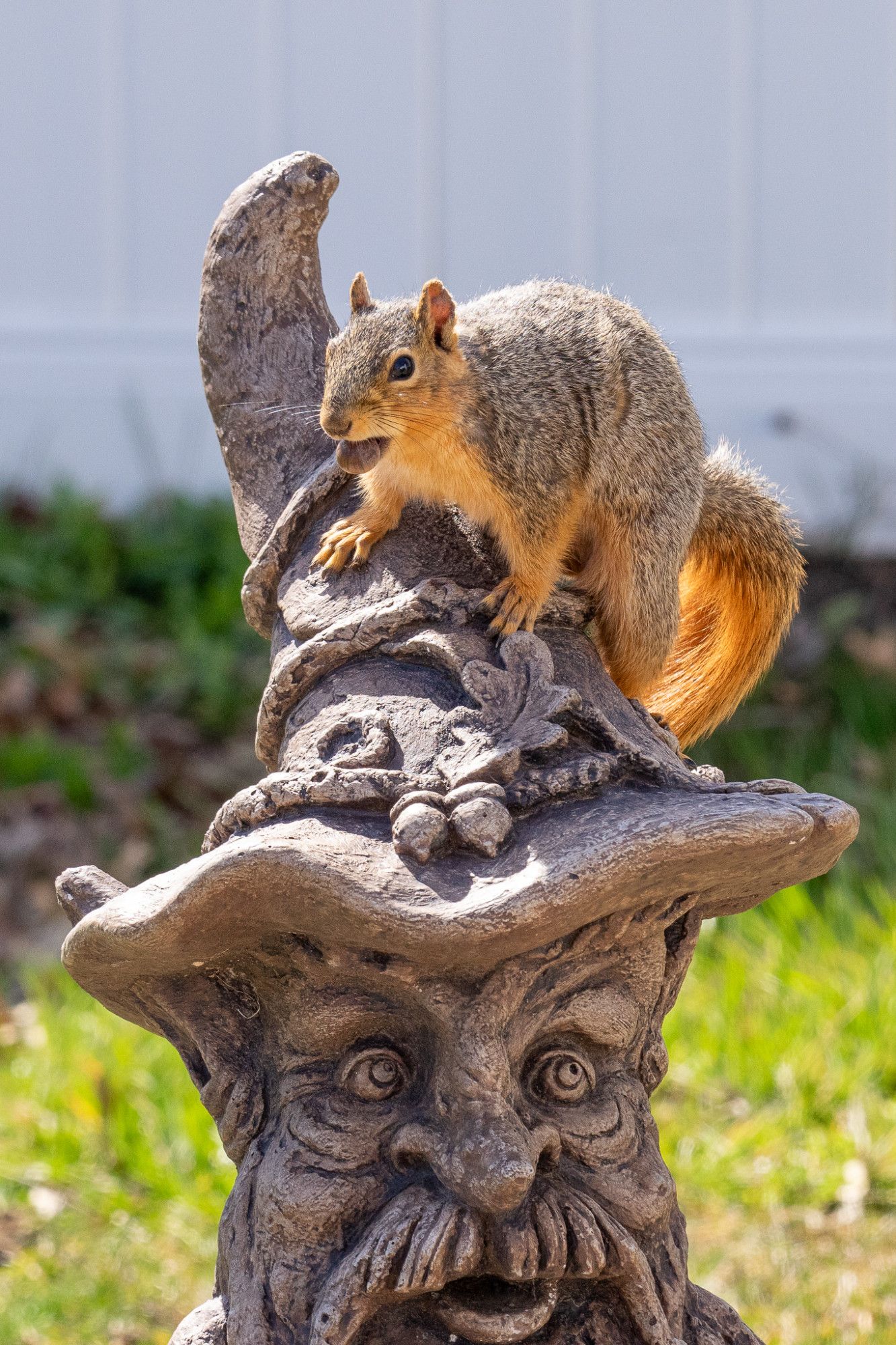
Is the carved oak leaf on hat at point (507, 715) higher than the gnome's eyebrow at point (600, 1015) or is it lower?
higher

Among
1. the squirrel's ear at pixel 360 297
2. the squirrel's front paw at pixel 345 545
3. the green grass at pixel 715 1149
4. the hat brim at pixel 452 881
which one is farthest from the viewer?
the green grass at pixel 715 1149

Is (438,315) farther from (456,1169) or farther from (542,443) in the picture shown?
(456,1169)

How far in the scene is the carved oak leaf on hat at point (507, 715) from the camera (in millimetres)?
1287

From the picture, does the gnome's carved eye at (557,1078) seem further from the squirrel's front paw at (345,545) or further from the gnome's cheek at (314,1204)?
the squirrel's front paw at (345,545)

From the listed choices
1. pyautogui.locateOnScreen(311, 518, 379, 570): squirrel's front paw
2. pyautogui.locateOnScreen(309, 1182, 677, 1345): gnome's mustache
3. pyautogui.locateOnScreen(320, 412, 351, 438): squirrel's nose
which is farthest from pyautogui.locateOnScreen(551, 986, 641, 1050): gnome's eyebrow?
pyautogui.locateOnScreen(320, 412, 351, 438): squirrel's nose

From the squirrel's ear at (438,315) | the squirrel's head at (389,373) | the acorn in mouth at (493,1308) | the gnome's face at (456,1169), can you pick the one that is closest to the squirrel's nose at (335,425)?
the squirrel's head at (389,373)

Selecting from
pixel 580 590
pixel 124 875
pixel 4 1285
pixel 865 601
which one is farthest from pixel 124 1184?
pixel 865 601

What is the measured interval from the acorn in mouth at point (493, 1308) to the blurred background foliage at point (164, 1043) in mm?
1195

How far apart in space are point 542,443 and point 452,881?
0.62 meters

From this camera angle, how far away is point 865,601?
486cm

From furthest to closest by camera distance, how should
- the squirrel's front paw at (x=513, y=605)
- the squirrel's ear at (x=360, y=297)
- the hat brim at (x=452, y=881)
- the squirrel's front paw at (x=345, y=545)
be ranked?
the squirrel's ear at (x=360, y=297) < the squirrel's front paw at (x=345, y=545) < the squirrel's front paw at (x=513, y=605) < the hat brim at (x=452, y=881)

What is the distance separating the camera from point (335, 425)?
1.59 m

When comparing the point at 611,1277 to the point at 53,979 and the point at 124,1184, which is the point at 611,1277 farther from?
the point at 53,979

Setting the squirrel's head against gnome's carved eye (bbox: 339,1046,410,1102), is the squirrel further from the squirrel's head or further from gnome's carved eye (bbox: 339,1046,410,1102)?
gnome's carved eye (bbox: 339,1046,410,1102)
